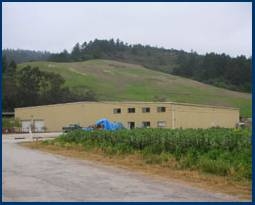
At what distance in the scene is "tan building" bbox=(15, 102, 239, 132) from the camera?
62281mm

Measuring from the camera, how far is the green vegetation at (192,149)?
1446cm

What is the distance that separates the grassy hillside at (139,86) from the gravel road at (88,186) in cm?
7475

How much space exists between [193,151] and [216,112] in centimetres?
5153

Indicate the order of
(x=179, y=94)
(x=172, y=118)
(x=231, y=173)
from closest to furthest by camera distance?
(x=231, y=173) → (x=172, y=118) → (x=179, y=94)

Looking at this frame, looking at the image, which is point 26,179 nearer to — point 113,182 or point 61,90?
point 113,182

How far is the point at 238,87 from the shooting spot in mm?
122875

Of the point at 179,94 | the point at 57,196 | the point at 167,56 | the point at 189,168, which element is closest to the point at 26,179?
the point at 57,196

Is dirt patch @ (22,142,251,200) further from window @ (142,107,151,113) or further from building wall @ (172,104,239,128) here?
window @ (142,107,151,113)

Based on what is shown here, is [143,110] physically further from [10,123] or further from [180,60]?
[180,60]

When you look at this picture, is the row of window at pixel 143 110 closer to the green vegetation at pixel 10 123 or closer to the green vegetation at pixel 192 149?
the green vegetation at pixel 10 123

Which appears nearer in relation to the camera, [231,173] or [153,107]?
[231,173]

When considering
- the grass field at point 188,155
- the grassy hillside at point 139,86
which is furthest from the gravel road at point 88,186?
the grassy hillside at point 139,86

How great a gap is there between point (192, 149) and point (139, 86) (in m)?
90.2

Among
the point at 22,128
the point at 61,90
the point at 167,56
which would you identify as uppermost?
the point at 167,56
